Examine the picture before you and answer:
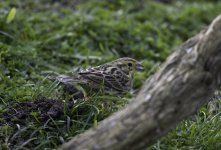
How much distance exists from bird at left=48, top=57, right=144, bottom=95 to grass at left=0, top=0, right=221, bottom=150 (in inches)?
7.1

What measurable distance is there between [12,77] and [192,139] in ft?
7.39

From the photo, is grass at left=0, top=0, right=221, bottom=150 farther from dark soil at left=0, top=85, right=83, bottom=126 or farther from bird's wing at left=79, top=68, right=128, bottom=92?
bird's wing at left=79, top=68, right=128, bottom=92

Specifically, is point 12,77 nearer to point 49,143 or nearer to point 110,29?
point 49,143

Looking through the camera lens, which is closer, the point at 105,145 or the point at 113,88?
the point at 105,145

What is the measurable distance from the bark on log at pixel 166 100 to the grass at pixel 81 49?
90cm

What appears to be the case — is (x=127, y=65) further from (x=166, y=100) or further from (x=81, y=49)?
(x=166, y=100)

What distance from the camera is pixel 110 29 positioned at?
8.28 metres

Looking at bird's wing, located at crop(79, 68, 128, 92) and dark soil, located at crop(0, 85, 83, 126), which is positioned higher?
bird's wing, located at crop(79, 68, 128, 92)

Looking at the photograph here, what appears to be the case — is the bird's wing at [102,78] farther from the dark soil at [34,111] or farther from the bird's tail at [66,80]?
the dark soil at [34,111]

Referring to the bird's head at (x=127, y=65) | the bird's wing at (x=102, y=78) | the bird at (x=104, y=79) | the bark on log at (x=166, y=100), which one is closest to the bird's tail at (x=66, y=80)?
the bird at (x=104, y=79)

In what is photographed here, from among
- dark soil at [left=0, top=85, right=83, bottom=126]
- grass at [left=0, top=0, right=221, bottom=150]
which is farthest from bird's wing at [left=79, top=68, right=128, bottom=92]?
dark soil at [left=0, top=85, right=83, bottom=126]

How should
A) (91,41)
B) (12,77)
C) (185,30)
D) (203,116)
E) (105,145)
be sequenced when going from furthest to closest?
1. (185,30)
2. (91,41)
3. (12,77)
4. (203,116)
5. (105,145)

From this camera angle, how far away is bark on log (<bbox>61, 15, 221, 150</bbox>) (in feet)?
12.0

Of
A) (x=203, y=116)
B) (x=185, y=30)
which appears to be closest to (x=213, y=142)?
(x=203, y=116)
